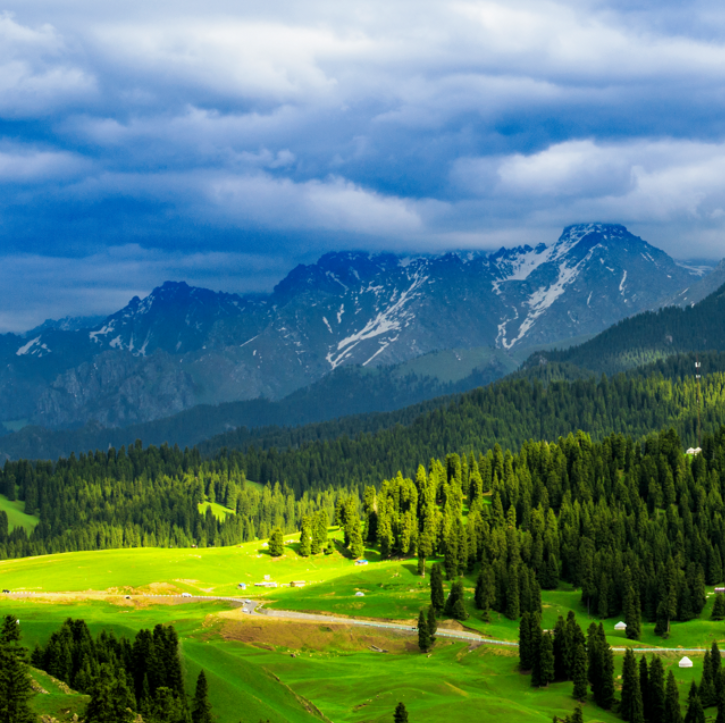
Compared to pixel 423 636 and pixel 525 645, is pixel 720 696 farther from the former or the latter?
pixel 423 636

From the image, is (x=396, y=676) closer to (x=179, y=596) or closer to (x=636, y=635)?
(x=636, y=635)

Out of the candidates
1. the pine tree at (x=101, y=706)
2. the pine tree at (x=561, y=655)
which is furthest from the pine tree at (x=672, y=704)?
the pine tree at (x=101, y=706)

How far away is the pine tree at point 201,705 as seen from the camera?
322 feet

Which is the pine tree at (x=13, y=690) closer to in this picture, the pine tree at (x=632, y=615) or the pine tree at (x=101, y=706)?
the pine tree at (x=101, y=706)

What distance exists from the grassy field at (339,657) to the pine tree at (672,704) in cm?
834

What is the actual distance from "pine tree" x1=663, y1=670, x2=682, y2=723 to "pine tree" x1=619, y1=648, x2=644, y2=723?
3.98 meters

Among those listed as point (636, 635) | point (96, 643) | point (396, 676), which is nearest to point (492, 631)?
point (636, 635)

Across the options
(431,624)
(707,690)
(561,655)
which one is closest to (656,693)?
(707,690)

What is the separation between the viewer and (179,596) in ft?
630

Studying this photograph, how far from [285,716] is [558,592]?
10194cm

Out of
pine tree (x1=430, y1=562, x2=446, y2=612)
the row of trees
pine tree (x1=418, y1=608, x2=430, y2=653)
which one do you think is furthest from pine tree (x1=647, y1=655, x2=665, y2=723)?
the row of trees

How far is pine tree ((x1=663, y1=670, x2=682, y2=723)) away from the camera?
123 m

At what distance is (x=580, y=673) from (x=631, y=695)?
28.6 ft

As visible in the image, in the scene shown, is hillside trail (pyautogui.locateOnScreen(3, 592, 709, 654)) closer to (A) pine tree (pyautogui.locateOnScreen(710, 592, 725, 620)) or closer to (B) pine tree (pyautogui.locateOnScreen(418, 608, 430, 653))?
(B) pine tree (pyautogui.locateOnScreen(418, 608, 430, 653))
